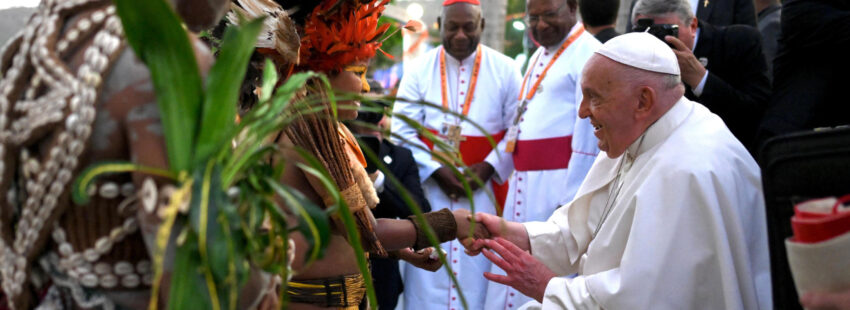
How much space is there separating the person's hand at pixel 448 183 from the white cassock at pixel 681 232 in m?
2.54

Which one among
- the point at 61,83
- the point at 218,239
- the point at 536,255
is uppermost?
the point at 61,83

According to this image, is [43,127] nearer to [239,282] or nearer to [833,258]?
[239,282]

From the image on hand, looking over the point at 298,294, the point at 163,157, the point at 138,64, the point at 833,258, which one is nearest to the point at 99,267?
the point at 163,157

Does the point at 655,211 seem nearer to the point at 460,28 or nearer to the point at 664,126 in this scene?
the point at 664,126

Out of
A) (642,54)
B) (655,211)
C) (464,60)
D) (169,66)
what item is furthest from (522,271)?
(464,60)

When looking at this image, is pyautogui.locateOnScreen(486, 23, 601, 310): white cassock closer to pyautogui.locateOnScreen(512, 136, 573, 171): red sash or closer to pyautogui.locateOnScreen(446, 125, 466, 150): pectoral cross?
pyautogui.locateOnScreen(512, 136, 573, 171): red sash

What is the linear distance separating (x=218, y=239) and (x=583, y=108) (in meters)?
2.33

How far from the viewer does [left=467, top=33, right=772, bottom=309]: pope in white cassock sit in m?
3.20

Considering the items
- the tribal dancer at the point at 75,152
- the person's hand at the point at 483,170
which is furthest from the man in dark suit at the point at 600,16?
the tribal dancer at the point at 75,152

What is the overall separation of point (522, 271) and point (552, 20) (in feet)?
9.92

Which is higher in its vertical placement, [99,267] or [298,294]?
[99,267]

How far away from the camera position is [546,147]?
19.6 ft

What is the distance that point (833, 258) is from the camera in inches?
81.4

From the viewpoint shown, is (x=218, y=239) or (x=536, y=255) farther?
(x=536, y=255)
